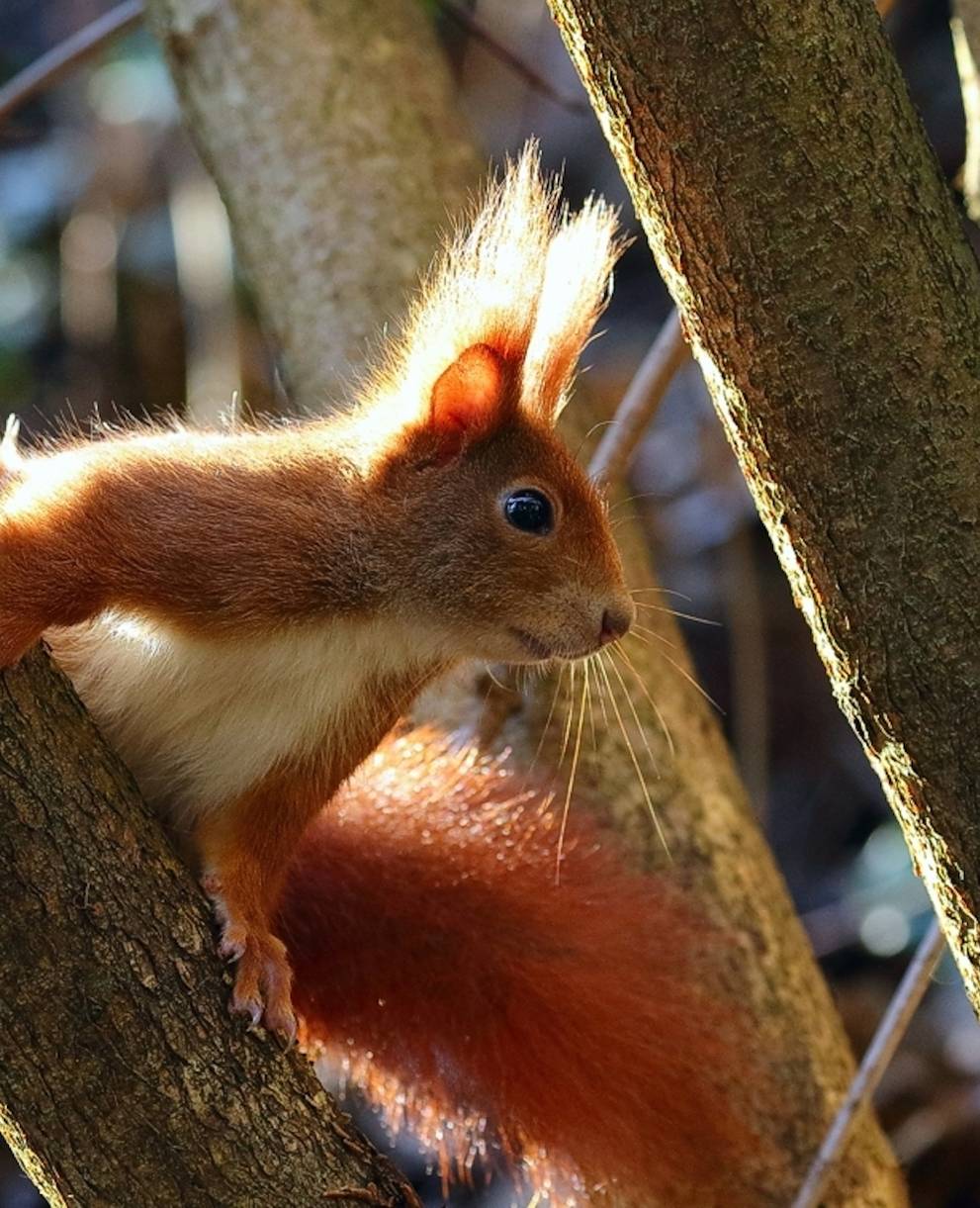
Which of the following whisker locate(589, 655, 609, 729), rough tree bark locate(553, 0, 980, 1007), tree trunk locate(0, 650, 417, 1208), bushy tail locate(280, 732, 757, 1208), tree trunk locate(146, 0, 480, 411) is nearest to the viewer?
rough tree bark locate(553, 0, 980, 1007)

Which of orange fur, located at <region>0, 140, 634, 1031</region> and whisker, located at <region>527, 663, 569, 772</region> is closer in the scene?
orange fur, located at <region>0, 140, 634, 1031</region>

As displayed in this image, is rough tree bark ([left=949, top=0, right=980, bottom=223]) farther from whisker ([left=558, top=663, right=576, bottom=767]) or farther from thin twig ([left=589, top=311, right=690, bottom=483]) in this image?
whisker ([left=558, top=663, right=576, bottom=767])

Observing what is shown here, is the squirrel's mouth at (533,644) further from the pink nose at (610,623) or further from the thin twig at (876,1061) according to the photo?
the thin twig at (876,1061)

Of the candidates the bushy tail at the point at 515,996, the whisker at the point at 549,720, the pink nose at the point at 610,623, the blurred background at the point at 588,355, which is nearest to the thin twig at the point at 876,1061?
the bushy tail at the point at 515,996

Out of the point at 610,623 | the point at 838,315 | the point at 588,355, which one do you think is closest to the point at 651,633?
the point at 610,623

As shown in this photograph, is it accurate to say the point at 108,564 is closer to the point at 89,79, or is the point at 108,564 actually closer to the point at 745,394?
the point at 745,394

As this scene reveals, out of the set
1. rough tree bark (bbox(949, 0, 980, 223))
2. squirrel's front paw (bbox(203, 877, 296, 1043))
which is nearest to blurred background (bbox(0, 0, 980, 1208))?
rough tree bark (bbox(949, 0, 980, 223))

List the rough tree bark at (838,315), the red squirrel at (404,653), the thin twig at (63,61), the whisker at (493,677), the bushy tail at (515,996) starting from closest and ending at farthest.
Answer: the rough tree bark at (838,315) → the red squirrel at (404,653) → the bushy tail at (515,996) → the whisker at (493,677) → the thin twig at (63,61)
